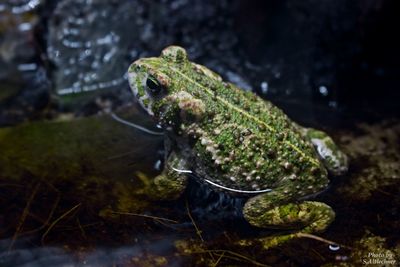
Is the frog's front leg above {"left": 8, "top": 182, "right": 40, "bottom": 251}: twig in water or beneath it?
above

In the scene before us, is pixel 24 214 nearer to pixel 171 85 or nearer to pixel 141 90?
pixel 141 90

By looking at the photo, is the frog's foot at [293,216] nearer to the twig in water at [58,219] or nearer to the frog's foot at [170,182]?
the frog's foot at [170,182]

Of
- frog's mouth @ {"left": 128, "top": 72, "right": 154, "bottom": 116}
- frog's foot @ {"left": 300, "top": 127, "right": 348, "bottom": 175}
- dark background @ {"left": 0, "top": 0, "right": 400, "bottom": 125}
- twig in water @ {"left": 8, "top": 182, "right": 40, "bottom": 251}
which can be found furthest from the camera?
dark background @ {"left": 0, "top": 0, "right": 400, "bottom": 125}

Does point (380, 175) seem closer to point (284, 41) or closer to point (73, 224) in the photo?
point (284, 41)

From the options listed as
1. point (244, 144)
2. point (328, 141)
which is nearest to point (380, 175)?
point (328, 141)

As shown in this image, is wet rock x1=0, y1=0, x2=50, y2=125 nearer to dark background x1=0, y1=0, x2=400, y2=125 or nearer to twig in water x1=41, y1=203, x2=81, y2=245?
Result: dark background x1=0, y1=0, x2=400, y2=125

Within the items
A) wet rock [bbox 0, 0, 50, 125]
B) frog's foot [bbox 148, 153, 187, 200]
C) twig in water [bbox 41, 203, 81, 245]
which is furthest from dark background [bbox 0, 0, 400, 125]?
twig in water [bbox 41, 203, 81, 245]

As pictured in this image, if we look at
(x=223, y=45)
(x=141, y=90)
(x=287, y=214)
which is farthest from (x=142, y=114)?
(x=287, y=214)
